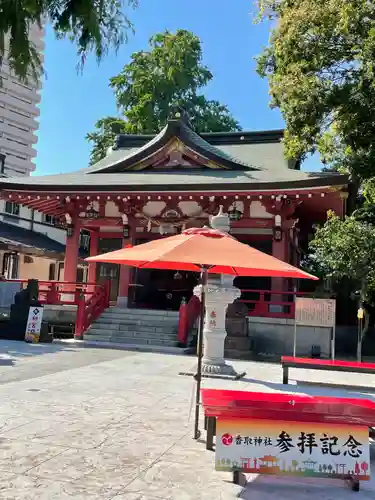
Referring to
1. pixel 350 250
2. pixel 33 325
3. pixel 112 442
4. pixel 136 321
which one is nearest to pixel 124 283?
pixel 136 321

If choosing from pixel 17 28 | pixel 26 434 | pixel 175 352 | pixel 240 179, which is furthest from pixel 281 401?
pixel 240 179

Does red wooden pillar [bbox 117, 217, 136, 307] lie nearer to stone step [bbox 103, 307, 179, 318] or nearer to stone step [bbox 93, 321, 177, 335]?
stone step [bbox 103, 307, 179, 318]

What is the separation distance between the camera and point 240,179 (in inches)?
627

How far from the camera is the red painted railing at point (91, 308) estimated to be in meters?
14.5

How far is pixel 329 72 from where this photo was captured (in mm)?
13891

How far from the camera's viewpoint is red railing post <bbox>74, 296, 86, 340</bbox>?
47.2 feet

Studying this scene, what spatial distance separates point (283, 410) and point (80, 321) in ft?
36.3

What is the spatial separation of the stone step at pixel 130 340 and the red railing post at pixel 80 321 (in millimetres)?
225

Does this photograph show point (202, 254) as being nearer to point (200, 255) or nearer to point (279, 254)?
point (200, 255)

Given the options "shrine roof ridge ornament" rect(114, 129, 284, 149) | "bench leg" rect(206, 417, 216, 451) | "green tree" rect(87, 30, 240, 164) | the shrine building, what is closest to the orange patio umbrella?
"bench leg" rect(206, 417, 216, 451)

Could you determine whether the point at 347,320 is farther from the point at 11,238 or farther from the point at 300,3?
the point at 11,238

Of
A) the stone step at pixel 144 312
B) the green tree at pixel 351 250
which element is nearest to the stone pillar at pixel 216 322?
the green tree at pixel 351 250

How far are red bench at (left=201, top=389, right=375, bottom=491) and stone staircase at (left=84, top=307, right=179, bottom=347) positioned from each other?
8933 mm

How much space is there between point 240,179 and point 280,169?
102 inches
